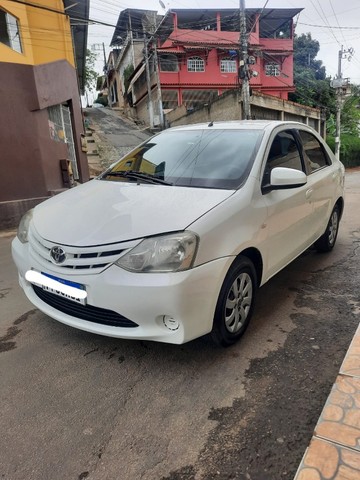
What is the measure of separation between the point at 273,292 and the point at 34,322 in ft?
7.49

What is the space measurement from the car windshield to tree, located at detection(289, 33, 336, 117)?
30679 millimetres

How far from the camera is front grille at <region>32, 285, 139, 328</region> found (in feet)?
7.94

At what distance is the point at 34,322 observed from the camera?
10.9 ft

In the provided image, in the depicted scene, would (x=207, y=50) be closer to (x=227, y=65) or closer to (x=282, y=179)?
(x=227, y=65)

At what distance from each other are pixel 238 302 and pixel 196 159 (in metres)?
1.31

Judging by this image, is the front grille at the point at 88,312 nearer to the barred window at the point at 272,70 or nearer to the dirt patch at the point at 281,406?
the dirt patch at the point at 281,406

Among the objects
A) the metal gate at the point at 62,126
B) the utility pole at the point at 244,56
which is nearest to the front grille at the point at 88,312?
the metal gate at the point at 62,126

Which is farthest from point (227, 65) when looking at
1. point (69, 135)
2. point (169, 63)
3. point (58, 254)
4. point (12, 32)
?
point (58, 254)

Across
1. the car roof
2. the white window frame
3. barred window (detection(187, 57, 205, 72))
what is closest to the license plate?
the car roof

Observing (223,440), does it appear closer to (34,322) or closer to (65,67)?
(34,322)

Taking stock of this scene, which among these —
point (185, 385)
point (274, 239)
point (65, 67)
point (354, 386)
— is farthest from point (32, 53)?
point (354, 386)

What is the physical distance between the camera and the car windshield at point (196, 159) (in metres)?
3.03

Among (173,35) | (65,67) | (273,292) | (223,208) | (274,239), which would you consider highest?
(173,35)

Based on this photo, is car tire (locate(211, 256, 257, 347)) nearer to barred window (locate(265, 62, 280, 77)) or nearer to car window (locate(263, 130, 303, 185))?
car window (locate(263, 130, 303, 185))
